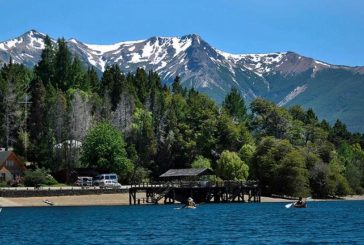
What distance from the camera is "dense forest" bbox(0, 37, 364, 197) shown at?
143875 mm

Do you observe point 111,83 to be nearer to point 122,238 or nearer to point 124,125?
point 124,125

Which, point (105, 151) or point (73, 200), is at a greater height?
point (105, 151)

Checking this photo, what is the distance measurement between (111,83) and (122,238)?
12007cm

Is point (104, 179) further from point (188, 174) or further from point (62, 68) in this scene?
point (62, 68)

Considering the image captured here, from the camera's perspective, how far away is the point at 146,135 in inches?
6196

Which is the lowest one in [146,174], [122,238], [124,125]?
[122,238]

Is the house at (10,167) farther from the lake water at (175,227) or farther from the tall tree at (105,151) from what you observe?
the lake water at (175,227)

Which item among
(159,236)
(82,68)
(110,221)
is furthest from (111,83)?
(159,236)

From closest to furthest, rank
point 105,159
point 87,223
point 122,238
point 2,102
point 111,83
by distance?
1. point 122,238
2. point 87,223
3. point 105,159
4. point 2,102
5. point 111,83

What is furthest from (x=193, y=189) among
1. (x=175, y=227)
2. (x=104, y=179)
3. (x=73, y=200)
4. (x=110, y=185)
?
(x=175, y=227)

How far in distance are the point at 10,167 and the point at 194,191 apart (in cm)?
3598

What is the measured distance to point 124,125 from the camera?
164 meters

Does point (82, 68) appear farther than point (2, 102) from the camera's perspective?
Yes

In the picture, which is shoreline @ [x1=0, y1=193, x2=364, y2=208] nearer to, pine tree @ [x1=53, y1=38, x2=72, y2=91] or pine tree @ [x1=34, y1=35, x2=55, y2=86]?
pine tree @ [x1=53, y1=38, x2=72, y2=91]
